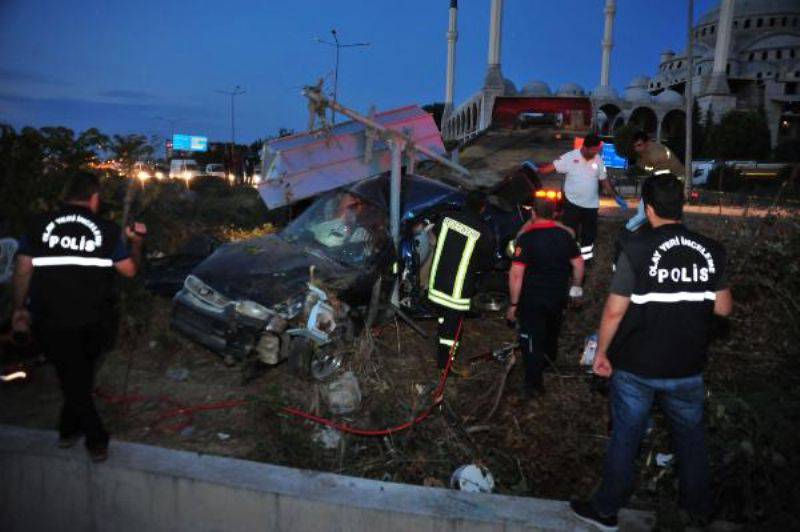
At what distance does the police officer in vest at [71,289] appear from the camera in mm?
3131

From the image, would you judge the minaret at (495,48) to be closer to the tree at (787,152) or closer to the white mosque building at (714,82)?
the white mosque building at (714,82)

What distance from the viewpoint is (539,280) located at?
4.24m

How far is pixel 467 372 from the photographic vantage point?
4.73 meters

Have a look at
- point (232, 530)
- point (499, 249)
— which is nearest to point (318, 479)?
point (232, 530)

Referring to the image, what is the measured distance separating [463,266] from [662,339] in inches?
84.9

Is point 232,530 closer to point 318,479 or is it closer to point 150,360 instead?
point 318,479

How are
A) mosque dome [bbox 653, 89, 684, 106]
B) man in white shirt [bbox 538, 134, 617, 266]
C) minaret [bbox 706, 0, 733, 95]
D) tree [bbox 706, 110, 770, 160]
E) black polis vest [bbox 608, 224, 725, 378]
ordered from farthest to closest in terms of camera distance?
1. mosque dome [bbox 653, 89, 684, 106]
2. minaret [bbox 706, 0, 733, 95]
3. tree [bbox 706, 110, 770, 160]
4. man in white shirt [bbox 538, 134, 617, 266]
5. black polis vest [bbox 608, 224, 725, 378]

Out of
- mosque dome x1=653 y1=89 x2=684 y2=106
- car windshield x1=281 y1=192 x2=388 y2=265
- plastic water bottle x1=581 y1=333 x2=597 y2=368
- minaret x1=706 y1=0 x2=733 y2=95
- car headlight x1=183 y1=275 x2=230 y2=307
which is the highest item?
minaret x1=706 y1=0 x2=733 y2=95

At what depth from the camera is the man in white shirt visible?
633 cm

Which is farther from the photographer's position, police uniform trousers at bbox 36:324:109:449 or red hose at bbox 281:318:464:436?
red hose at bbox 281:318:464:436

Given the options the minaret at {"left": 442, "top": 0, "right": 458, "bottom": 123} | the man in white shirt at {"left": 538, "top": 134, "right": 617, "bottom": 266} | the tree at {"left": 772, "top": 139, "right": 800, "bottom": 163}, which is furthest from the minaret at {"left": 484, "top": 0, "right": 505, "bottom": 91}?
the man in white shirt at {"left": 538, "top": 134, "right": 617, "bottom": 266}

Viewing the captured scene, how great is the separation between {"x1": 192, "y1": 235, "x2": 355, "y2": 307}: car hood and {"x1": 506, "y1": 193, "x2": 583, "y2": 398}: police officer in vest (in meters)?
1.62

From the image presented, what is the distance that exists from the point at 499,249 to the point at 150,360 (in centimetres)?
384

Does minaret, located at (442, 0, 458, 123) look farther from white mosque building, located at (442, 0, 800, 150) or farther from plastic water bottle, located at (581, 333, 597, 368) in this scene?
plastic water bottle, located at (581, 333, 597, 368)
